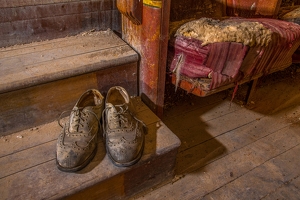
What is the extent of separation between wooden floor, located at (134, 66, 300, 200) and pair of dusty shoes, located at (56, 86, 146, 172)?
0.28m

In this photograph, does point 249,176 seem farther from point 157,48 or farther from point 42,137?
point 42,137

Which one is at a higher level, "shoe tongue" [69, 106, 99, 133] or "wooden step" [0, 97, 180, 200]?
"shoe tongue" [69, 106, 99, 133]

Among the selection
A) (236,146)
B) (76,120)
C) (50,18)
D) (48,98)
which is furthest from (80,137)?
(236,146)

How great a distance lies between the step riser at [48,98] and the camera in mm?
983

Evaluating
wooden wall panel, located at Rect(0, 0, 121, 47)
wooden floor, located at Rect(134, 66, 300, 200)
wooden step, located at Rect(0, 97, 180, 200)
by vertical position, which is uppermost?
wooden wall panel, located at Rect(0, 0, 121, 47)

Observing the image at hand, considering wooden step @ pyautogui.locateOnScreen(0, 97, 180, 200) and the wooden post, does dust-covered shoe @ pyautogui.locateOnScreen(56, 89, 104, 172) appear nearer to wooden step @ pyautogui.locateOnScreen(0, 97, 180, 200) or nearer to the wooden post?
wooden step @ pyautogui.locateOnScreen(0, 97, 180, 200)

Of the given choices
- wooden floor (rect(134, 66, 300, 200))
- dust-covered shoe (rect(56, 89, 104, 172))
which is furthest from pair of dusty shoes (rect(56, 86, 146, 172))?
wooden floor (rect(134, 66, 300, 200))

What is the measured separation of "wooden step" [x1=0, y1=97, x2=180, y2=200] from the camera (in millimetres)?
845

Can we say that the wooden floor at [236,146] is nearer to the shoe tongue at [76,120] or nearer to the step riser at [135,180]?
the step riser at [135,180]

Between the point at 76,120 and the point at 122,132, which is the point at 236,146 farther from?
the point at 76,120

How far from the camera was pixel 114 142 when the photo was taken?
0.93 meters

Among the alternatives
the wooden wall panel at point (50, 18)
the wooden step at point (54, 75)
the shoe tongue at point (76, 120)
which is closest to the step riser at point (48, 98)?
the wooden step at point (54, 75)

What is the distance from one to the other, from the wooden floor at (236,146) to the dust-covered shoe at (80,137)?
0.33 metres

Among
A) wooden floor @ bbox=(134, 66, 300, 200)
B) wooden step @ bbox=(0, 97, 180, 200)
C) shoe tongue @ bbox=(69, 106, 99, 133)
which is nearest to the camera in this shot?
wooden step @ bbox=(0, 97, 180, 200)
